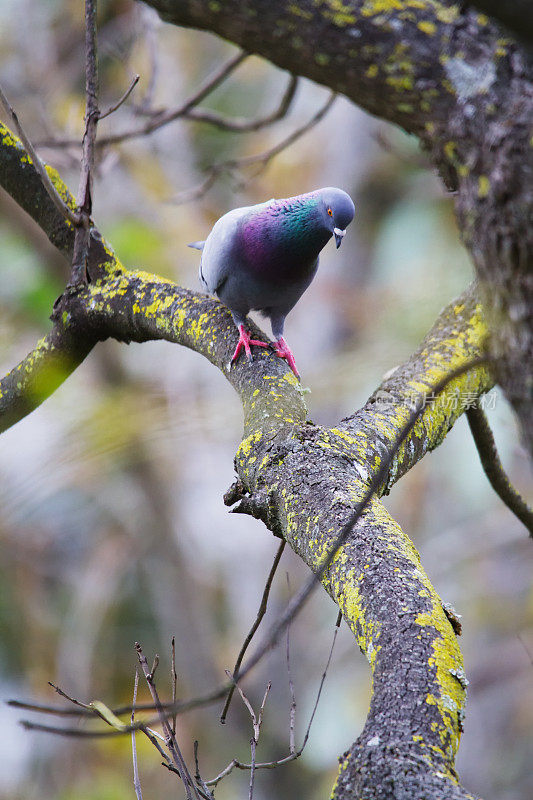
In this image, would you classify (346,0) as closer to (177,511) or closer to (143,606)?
(177,511)

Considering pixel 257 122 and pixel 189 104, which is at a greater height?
pixel 257 122

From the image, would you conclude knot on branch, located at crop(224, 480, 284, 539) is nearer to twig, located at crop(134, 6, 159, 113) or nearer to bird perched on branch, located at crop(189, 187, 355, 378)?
bird perched on branch, located at crop(189, 187, 355, 378)

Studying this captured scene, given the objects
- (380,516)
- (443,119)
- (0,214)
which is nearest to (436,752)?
(380,516)

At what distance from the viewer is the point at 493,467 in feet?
8.12

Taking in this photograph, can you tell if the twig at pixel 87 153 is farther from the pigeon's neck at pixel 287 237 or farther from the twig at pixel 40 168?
the pigeon's neck at pixel 287 237

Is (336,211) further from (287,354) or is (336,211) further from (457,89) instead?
(457,89)

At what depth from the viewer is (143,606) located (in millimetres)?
9289

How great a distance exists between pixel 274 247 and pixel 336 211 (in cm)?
27

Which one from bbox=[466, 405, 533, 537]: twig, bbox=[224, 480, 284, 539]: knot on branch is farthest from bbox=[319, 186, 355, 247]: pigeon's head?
bbox=[224, 480, 284, 539]: knot on branch

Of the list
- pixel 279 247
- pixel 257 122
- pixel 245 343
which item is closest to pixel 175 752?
pixel 245 343

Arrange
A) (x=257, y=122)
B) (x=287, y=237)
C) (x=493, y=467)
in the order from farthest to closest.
Result: (x=257, y=122) < (x=287, y=237) < (x=493, y=467)

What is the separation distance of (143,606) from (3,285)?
15.6 ft

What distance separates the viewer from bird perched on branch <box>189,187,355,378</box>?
8.95 feet

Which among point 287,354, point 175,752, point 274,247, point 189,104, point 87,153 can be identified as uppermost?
point 189,104
